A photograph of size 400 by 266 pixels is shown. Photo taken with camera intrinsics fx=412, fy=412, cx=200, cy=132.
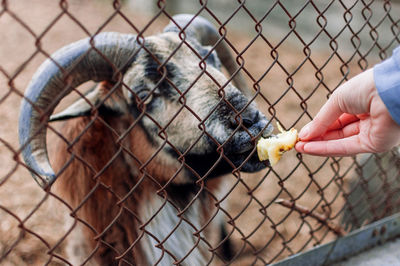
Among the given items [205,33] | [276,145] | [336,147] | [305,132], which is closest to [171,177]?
[276,145]

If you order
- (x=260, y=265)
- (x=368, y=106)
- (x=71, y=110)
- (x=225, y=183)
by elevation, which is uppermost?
(x=71, y=110)

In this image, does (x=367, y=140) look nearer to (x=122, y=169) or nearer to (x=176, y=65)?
(x=176, y=65)

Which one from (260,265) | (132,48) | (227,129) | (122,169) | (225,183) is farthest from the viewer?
(260,265)

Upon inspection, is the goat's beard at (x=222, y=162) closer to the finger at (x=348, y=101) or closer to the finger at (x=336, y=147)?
the finger at (x=336, y=147)

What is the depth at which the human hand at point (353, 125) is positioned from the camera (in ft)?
5.59

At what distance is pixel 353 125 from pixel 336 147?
6.2 inches

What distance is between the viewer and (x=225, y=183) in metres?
3.58

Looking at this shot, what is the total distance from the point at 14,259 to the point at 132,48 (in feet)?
7.68

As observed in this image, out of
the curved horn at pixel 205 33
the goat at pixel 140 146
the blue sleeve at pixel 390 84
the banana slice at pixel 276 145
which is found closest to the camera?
the blue sleeve at pixel 390 84

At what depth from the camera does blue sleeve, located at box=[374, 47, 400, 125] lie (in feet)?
5.32

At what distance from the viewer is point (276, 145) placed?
2.20 meters

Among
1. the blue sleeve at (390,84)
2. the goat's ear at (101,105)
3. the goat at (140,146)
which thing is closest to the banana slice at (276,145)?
the goat at (140,146)

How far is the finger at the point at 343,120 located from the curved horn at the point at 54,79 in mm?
1065

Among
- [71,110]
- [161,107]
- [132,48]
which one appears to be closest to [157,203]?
[161,107]
